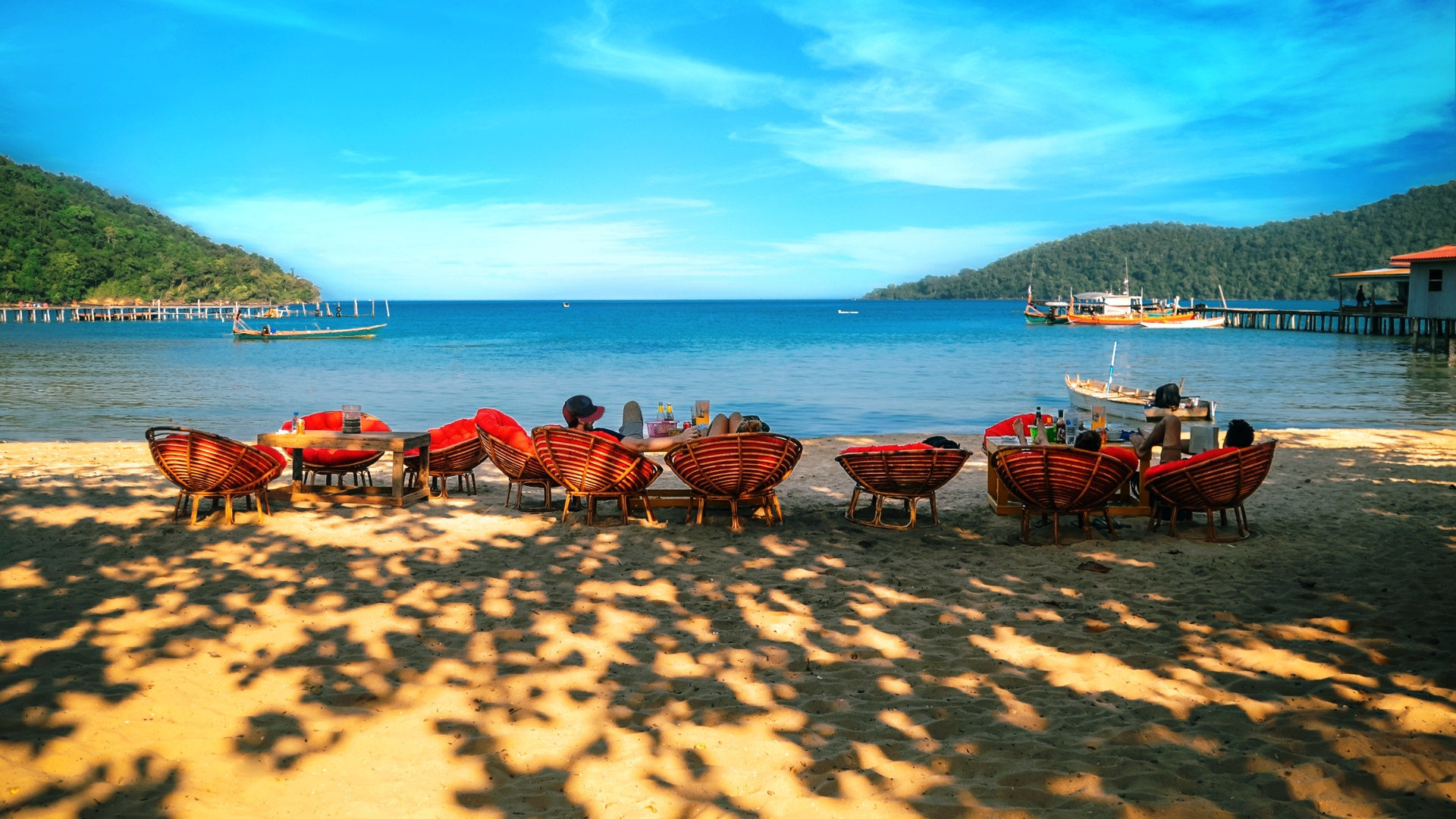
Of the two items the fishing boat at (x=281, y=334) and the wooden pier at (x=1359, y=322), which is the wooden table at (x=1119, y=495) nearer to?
the wooden pier at (x=1359, y=322)

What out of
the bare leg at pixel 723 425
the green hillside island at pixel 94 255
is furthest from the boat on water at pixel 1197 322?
the green hillside island at pixel 94 255

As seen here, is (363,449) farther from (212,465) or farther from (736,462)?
(736,462)

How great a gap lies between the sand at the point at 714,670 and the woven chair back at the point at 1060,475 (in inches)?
14.9

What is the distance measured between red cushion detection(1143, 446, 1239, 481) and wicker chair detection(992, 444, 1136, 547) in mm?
293

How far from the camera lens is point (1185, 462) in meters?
7.07

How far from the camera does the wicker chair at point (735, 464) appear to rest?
728cm

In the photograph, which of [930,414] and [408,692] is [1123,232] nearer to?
[930,414]

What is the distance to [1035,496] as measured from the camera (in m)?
7.07

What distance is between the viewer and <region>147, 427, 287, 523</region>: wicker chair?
23.7ft

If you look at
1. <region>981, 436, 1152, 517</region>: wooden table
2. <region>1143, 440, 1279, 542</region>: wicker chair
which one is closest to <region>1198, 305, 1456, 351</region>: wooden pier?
<region>981, 436, 1152, 517</region>: wooden table

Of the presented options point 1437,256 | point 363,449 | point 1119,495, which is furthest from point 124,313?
point 1119,495

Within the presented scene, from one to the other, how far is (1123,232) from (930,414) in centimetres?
16683

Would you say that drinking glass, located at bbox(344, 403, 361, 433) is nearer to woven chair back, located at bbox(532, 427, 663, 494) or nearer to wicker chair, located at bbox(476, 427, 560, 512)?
wicker chair, located at bbox(476, 427, 560, 512)

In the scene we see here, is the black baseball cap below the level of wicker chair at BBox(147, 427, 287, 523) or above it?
above
